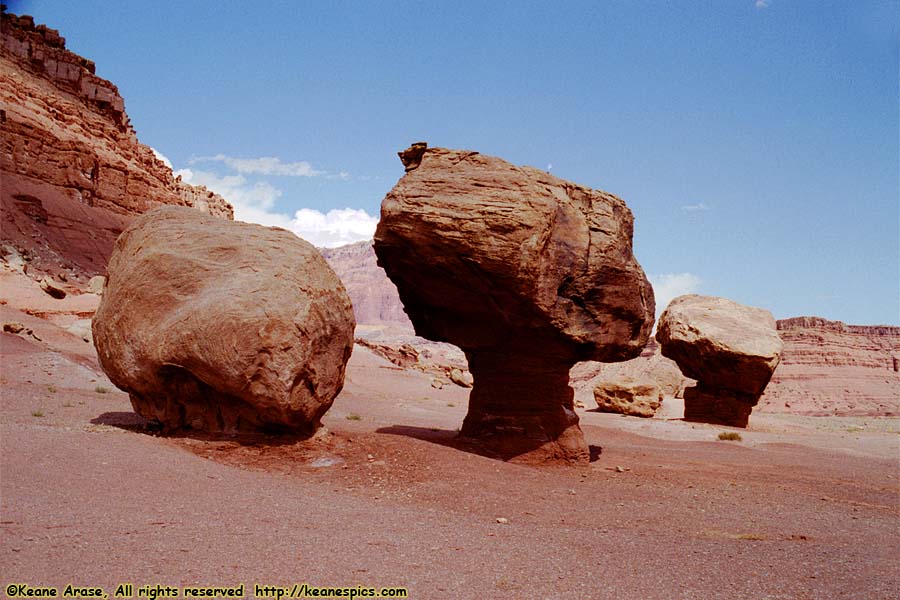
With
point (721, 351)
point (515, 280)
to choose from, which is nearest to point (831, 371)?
point (721, 351)

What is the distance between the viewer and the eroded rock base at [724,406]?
58.4 feet

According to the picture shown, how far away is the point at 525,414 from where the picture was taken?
9703 mm

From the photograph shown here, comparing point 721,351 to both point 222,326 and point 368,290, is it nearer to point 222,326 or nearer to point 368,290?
point 222,326

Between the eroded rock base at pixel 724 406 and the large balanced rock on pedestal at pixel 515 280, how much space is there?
923 centimetres

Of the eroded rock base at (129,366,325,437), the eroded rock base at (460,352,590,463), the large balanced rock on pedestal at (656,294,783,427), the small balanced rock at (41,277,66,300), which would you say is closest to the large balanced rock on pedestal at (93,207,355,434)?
the eroded rock base at (129,366,325,437)

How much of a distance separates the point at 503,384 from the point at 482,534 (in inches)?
188

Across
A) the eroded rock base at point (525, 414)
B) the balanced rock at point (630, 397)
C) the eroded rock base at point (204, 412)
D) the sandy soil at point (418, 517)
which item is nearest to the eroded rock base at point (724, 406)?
the balanced rock at point (630, 397)

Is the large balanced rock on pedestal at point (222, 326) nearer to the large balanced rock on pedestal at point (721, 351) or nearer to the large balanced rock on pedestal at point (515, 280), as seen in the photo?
the large balanced rock on pedestal at point (515, 280)

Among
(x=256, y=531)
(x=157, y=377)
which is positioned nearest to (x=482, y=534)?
(x=256, y=531)

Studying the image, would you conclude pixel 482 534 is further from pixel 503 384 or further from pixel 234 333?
pixel 503 384

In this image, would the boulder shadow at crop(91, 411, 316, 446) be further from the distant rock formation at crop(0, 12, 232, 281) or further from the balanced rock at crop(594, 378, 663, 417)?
the distant rock formation at crop(0, 12, 232, 281)

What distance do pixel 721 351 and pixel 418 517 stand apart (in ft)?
43.4

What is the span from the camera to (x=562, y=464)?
9.55m

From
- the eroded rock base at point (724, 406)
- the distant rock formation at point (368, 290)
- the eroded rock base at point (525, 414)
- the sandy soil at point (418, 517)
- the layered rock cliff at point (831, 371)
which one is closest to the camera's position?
the sandy soil at point (418, 517)
